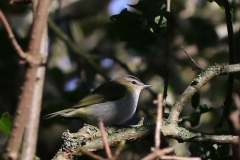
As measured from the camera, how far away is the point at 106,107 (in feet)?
14.6

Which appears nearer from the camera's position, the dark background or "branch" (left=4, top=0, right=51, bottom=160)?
"branch" (left=4, top=0, right=51, bottom=160)

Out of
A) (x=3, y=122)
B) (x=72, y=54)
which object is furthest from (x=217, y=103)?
(x=3, y=122)

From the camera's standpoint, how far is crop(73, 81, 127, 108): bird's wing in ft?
14.6

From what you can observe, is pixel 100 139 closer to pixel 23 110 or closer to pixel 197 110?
pixel 23 110

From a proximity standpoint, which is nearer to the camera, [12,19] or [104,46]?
[12,19]

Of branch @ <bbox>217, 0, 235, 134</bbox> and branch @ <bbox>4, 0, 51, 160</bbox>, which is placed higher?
branch @ <bbox>217, 0, 235, 134</bbox>

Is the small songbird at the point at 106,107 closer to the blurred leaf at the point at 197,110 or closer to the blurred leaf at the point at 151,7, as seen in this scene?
the blurred leaf at the point at 197,110

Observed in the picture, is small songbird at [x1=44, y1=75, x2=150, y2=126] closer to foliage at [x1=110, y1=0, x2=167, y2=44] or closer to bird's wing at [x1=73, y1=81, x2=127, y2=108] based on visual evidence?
bird's wing at [x1=73, y1=81, x2=127, y2=108]

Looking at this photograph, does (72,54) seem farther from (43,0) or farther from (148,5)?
(43,0)

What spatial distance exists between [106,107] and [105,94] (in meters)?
0.34

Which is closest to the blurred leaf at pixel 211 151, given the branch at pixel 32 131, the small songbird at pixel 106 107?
the small songbird at pixel 106 107

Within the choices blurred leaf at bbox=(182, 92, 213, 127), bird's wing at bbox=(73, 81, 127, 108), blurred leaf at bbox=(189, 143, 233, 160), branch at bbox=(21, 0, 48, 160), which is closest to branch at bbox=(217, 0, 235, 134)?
blurred leaf at bbox=(182, 92, 213, 127)

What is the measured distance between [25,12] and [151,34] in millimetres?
4244

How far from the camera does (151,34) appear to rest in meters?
3.63
